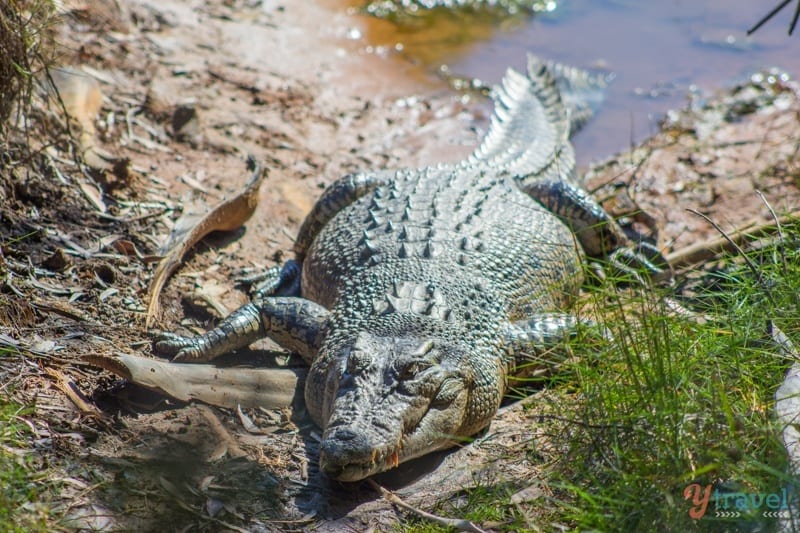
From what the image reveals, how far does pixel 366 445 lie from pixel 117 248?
241cm

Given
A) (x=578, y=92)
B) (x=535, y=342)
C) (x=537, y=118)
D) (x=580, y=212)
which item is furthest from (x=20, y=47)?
(x=578, y=92)

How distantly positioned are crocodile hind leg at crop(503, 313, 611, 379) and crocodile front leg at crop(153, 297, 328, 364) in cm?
106

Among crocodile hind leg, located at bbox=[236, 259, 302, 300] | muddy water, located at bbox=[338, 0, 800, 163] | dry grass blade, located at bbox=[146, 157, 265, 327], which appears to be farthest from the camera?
muddy water, located at bbox=[338, 0, 800, 163]

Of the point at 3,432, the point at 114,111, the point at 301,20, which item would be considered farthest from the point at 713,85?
the point at 3,432

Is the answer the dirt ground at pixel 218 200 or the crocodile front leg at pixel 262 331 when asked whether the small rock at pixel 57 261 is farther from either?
the crocodile front leg at pixel 262 331

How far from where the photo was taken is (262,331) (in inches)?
183

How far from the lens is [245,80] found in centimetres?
818

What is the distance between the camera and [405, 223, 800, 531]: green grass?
301cm

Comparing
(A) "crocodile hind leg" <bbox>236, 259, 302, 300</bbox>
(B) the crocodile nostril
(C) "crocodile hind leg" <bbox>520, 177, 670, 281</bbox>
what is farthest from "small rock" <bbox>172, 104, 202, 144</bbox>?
(B) the crocodile nostril

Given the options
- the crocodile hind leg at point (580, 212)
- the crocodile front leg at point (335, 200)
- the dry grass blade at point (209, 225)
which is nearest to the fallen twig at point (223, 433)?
the dry grass blade at point (209, 225)

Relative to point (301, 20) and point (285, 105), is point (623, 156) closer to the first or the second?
point (285, 105)

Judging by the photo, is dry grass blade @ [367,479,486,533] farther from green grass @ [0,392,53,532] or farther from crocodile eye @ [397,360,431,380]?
→ green grass @ [0,392,53,532]

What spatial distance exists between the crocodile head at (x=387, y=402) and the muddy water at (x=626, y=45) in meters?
5.12

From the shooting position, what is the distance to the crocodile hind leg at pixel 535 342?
4406mm
